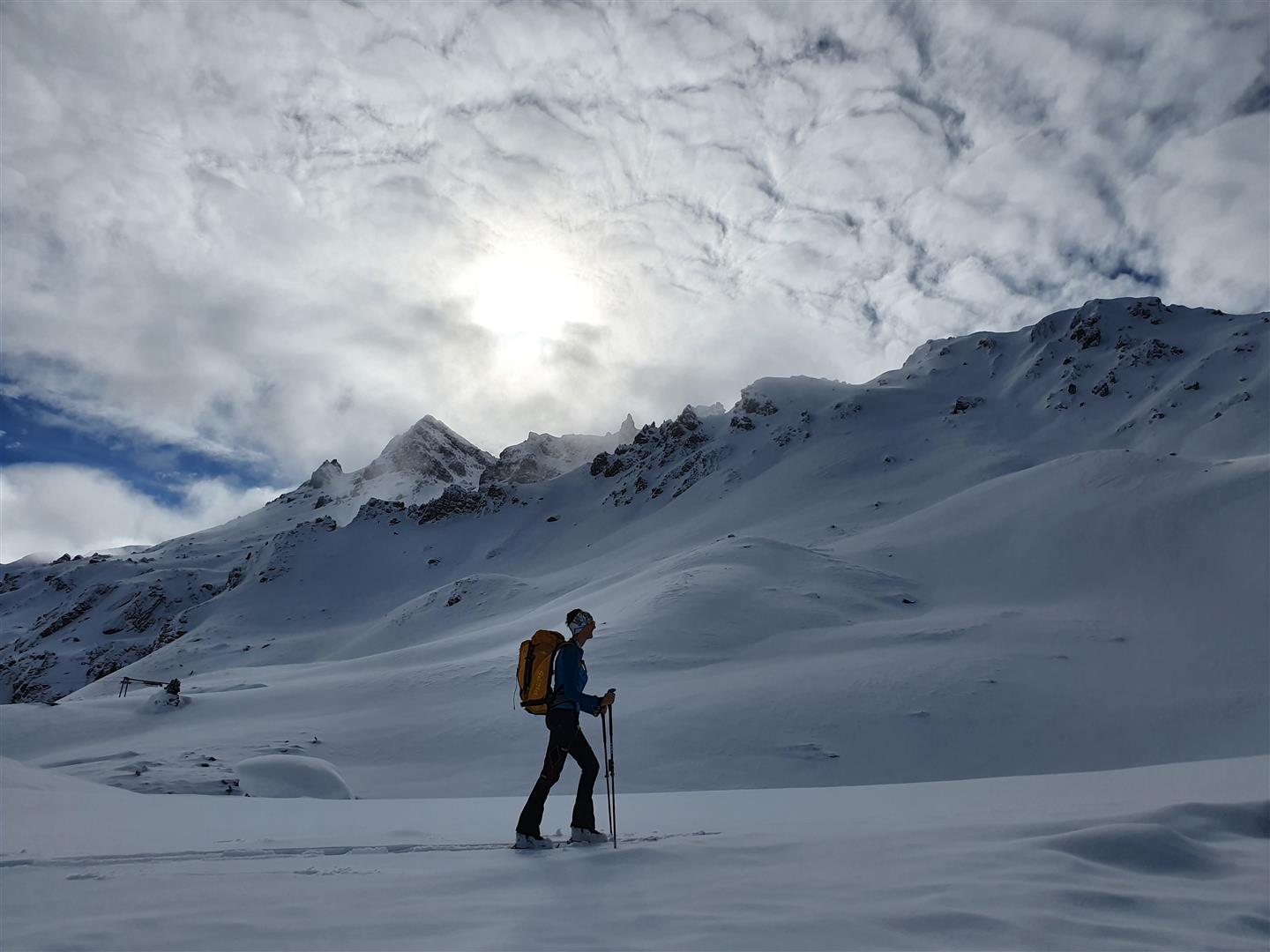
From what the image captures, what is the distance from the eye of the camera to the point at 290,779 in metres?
13.4

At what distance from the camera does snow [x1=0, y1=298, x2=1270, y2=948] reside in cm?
421

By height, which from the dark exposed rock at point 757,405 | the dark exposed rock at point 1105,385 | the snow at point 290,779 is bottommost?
the snow at point 290,779

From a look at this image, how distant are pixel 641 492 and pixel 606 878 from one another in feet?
339

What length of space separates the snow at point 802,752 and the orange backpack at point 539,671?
1.30 m

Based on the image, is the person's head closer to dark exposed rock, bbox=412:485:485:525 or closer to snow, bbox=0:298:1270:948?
snow, bbox=0:298:1270:948

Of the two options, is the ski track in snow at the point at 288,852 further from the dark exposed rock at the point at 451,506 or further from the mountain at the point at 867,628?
the dark exposed rock at the point at 451,506

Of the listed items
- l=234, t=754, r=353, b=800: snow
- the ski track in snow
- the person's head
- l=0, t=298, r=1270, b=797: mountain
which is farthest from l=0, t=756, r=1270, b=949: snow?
l=0, t=298, r=1270, b=797: mountain

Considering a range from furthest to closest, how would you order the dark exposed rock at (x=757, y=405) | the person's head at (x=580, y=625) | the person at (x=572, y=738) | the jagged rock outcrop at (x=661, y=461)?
1. the dark exposed rock at (x=757, y=405)
2. the jagged rock outcrop at (x=661, y=461)
3. the person's head at (x=580, y=625)
4. the person at (x=572, y=738)

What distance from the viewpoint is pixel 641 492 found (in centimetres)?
10838

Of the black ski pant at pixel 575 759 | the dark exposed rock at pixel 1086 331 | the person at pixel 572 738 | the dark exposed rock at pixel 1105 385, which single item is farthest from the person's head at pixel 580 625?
the dark exposed rock at pixel 1086 331

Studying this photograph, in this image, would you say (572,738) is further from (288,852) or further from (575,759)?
(288,852)

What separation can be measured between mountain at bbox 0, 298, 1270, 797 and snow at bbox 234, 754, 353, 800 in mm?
1509

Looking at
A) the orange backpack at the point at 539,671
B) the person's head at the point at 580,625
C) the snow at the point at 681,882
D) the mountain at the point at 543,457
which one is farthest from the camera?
the mountain at the point at 543,457

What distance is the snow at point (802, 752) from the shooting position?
166 inches
